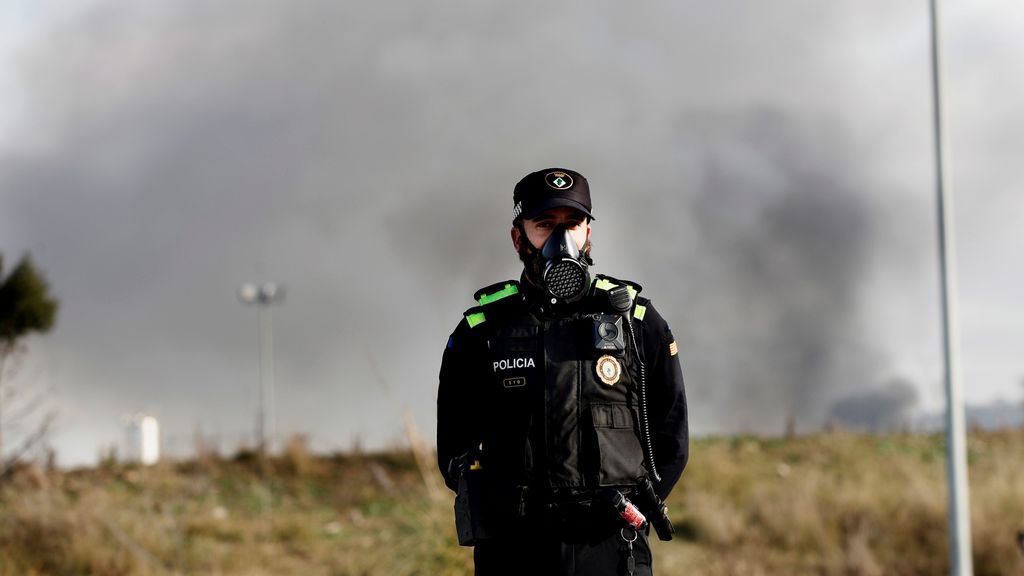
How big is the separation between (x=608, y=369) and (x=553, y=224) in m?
0.63

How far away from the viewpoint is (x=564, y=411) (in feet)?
12.5

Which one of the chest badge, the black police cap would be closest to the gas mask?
the black police cap

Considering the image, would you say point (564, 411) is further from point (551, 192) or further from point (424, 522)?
point (424, 522)

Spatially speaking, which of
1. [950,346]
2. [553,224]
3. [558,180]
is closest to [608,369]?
[553,224]

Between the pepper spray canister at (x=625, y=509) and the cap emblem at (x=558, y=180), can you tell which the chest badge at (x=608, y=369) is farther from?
the cap emblem at (x=558, y=180)

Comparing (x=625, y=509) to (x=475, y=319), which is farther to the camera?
(x=475, y=319)

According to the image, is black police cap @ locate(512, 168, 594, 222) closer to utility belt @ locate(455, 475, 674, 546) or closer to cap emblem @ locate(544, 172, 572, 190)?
cap emblem @ locate(544, 172, 572, 190)

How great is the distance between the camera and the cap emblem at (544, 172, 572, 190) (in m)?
4.09

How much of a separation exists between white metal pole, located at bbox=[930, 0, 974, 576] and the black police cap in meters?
10.2

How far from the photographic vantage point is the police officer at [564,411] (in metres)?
3.83

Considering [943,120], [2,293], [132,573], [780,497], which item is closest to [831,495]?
[780,497]

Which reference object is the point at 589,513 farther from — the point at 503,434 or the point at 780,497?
the point at 780,497

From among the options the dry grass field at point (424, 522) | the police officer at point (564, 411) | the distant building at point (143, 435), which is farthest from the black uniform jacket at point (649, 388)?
the distant building at point (143, 435)

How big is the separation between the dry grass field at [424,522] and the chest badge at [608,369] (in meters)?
5.11
